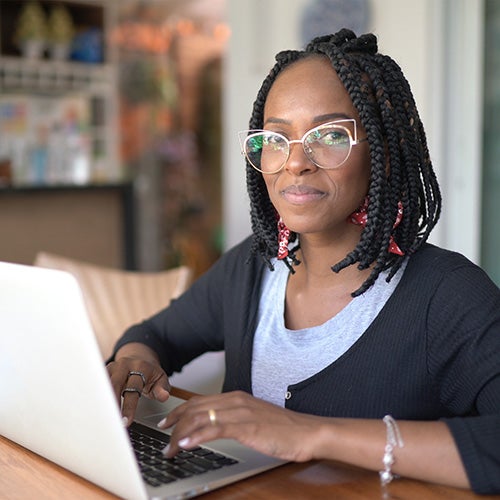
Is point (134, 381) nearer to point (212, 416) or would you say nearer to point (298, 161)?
point (212, 416)

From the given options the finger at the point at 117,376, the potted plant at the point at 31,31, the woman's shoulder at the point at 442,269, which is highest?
the potted plant at the point at 31,31

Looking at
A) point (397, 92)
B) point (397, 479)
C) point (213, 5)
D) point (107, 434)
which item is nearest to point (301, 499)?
point (397, 479)

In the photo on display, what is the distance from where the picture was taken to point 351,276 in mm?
1232

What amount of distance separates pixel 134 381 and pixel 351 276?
39 centimetres

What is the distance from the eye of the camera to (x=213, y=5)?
20.2 ft

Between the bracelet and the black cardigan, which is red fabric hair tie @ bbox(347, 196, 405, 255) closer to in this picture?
the black cardigan

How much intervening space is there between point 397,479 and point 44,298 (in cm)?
46

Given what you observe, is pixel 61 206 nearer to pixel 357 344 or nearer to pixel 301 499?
pixel 357 344

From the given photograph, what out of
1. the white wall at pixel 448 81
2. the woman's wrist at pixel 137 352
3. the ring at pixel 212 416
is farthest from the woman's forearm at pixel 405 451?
the white wall at pixel 448 81

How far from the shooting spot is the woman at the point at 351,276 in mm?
1074

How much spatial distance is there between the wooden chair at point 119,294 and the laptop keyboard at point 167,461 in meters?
1.25

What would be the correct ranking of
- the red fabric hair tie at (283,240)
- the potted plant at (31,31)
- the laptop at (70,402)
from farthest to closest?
the potted plant at (31,31) → the red fabric hair tie at (283,240) → the laptop at (70,402)

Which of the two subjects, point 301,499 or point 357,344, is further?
point 357,344

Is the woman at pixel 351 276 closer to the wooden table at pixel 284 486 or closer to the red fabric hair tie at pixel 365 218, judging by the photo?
the red fabric hair tie at pixel 365 218
